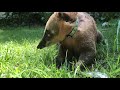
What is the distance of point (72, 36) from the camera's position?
2916 millimetres

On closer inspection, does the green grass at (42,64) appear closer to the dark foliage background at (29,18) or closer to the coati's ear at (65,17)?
the coati's ear at (65,17)

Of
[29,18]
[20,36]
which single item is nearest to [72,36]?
[20,36]

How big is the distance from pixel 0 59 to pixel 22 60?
249 mm

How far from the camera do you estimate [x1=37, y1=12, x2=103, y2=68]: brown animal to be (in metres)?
2.87

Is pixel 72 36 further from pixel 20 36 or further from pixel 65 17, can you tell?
pixel 20 36

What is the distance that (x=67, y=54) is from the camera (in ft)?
10.2

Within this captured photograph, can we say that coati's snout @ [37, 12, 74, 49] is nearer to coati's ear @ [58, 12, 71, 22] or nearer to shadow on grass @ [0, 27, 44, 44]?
coati's ear @ [58, 12, 71, 22]

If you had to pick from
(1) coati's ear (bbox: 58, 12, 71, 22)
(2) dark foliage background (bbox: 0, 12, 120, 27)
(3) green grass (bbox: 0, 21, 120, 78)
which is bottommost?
(3) green grass (bbox: 0, 21, 120, 78)

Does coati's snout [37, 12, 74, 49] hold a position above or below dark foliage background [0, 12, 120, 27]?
below

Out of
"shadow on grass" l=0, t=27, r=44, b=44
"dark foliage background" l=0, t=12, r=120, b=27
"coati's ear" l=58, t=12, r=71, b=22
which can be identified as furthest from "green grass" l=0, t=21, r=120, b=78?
"dark foliage background" l=0, t=12, r=120, b=27

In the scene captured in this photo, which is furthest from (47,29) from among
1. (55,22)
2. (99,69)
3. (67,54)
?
(99,69)

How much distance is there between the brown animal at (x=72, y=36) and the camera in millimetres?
2865
